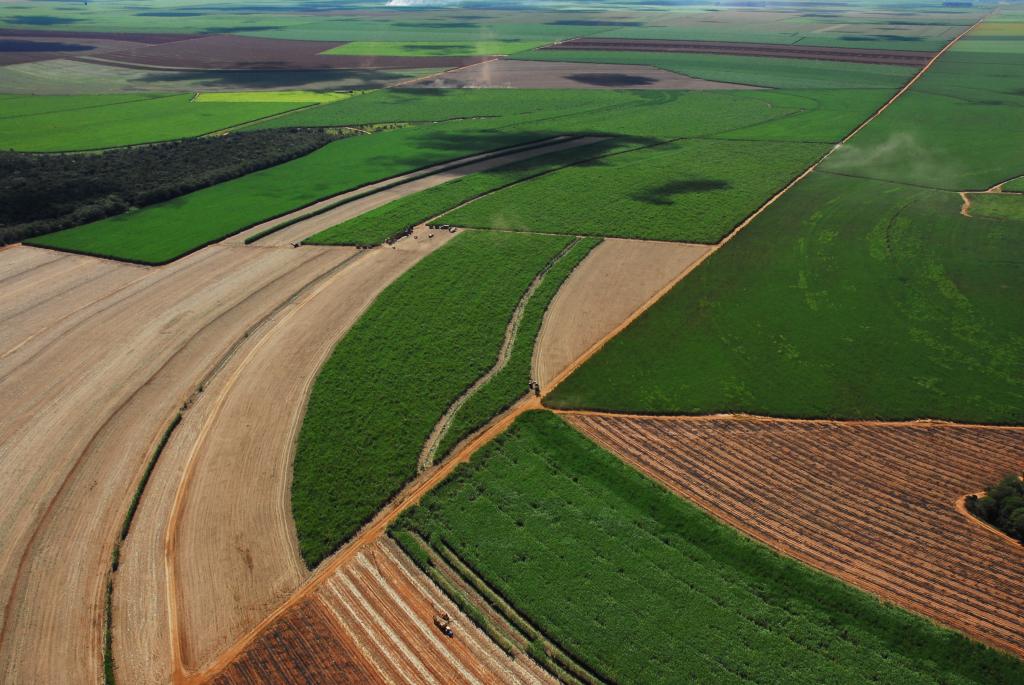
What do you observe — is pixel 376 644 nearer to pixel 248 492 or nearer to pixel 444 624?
pixel 444 624

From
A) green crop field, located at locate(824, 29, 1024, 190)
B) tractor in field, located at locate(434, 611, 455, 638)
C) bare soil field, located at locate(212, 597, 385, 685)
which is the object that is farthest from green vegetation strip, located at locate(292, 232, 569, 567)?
green crop field, located at locate(824, 29, 1024, 190)

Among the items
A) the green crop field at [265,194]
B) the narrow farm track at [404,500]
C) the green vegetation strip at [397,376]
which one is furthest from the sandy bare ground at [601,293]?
the green crop field at [265,194]

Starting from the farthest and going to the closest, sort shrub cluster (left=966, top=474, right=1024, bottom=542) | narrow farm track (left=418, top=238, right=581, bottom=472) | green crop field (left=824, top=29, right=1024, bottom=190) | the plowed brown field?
green crop field (left=824, top=29, right=1024, bottom=190) → narrow farm track (left=418, top=238, right=581, bottom=472) → shrub cluster (left=966, top=474, right=1024, bottom=542) → the plowed brown field

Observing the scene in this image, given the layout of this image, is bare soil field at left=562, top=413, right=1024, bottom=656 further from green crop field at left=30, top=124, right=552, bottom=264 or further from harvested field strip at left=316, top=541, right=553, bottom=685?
green crop field at left=30, top=124, right=552, bottom=264

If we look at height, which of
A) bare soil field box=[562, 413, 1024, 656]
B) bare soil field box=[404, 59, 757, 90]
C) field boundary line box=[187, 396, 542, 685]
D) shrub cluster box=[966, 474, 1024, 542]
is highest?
bare soil field box=[404, 59, 757, 90]

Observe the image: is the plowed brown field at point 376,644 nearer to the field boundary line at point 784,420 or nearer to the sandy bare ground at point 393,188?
the field boundary line at point 784,420

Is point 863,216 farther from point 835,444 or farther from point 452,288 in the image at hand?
point 452,288
